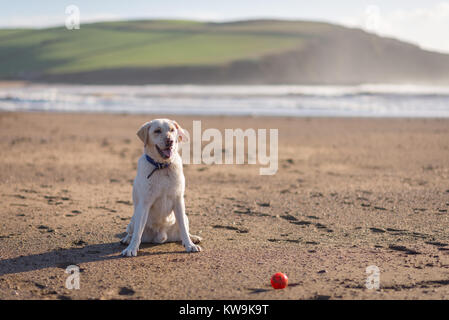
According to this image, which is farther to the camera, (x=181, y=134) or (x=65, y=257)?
(x=181, y=134)

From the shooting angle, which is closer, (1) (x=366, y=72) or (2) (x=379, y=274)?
(2) (x=379, y=274)

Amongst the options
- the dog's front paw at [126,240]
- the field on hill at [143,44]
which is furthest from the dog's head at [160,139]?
the field on hill at [143,44]

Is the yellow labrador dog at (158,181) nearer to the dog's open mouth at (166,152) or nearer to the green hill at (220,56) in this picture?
the dog's open mouth at (166,152)

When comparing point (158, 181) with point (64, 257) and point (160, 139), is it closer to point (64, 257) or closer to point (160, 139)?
point (160, 139)

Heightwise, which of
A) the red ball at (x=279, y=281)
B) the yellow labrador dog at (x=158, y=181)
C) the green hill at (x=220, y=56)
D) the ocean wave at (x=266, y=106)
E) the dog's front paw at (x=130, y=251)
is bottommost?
the red ball at (x=279, y=281)

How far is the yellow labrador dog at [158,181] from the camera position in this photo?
5.42m

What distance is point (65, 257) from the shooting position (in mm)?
5602

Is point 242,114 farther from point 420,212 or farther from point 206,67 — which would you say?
point 206,67

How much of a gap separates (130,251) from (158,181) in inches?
33.5

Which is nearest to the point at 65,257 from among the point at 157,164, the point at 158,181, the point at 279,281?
the point at 158,181

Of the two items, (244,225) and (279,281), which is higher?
(244,225)
